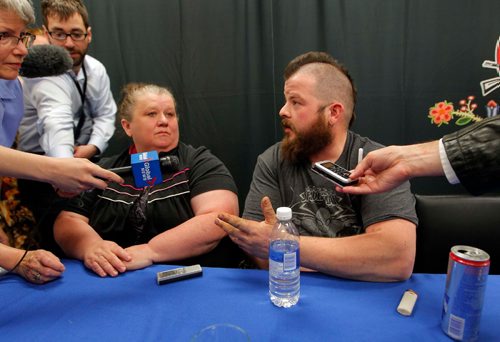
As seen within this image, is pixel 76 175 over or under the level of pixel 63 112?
under

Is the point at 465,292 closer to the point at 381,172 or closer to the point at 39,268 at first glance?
the point at 381,172

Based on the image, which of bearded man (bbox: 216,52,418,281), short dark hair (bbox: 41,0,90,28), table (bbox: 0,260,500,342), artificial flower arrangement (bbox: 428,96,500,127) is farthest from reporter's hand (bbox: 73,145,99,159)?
artificial flower arrangement (bbox: 428,96,500,127)

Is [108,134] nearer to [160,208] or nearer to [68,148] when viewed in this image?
[68,148]

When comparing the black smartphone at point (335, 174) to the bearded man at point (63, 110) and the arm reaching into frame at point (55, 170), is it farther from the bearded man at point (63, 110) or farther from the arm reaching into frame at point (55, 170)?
the bearded man at point (63, 110)

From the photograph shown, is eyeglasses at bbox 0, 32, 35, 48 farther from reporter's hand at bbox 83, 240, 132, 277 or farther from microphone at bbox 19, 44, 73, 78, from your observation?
reporter's hand at bbox 83, 240, 132, 277

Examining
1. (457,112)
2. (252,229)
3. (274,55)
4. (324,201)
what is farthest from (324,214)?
(457,112)

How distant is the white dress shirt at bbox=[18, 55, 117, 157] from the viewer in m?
1.90

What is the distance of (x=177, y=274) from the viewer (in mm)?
1192

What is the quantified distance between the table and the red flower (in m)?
1.75

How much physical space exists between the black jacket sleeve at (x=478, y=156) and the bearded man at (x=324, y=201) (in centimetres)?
37

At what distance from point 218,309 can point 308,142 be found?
0.88 m

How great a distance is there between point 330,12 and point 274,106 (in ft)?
2.51

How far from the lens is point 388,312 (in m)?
0.97

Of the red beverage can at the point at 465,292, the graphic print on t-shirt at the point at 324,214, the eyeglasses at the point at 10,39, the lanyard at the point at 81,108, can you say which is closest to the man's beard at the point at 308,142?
the graphic print on t-shirt at the point at 324,214
